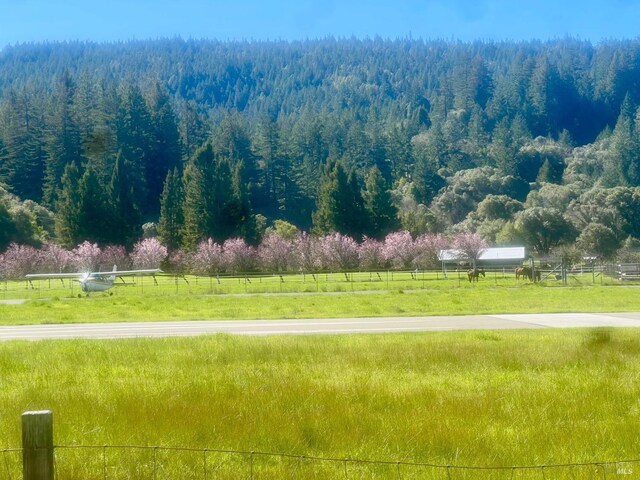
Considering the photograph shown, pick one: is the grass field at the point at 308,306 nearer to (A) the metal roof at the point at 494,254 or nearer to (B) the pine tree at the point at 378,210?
(A) the metal roof at the point at 494,254

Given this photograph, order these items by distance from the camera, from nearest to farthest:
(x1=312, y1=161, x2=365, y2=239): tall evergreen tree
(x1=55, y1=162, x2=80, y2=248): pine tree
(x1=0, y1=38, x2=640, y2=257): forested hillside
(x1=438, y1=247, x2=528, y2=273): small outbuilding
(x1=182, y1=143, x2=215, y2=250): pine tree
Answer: (x1=438, y1=247, x2=528, y2=273): small outbuilding < (x1=55, y1=162, x2=80, y2=248): pine tree < (x1=182, y1=143, x2=215, y2=250): pine tree < (x1=0, y1=38, x2=640, y2=257): forested hillside < (x1=312, y1=161, x2=365, y2=239): tall evergreen tree

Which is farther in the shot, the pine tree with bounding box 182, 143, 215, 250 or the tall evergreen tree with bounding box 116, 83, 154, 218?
the tall evergreen tree with bounding box 116, 83, 154, 218

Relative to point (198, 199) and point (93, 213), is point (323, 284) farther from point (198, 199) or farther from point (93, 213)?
point (93, 213)

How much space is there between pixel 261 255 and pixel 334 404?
7901cm

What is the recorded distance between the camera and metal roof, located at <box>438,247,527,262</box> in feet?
293

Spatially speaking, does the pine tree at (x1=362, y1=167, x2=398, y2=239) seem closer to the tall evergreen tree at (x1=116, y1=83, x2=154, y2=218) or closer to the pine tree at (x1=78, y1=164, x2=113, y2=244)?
the pine tree at (x1=78, y1=164, x2=113, y2=244)

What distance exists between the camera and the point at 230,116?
143 m

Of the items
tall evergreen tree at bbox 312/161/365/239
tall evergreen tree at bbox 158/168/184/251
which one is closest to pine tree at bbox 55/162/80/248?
tall evergreen tree at bbox 158/168/184/251

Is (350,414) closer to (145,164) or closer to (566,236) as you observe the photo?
(566,236)

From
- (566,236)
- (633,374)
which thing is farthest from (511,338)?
(566,236)

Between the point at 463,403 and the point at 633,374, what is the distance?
13.5 ft

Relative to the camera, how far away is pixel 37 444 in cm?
565

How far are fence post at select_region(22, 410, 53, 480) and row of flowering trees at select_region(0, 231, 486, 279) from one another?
78.3 metres

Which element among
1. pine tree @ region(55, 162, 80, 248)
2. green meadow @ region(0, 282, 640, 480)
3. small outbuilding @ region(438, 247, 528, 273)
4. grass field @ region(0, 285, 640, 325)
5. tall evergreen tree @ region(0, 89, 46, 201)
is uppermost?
tall evergreen tree @ region(0, 89, 46, 201)
